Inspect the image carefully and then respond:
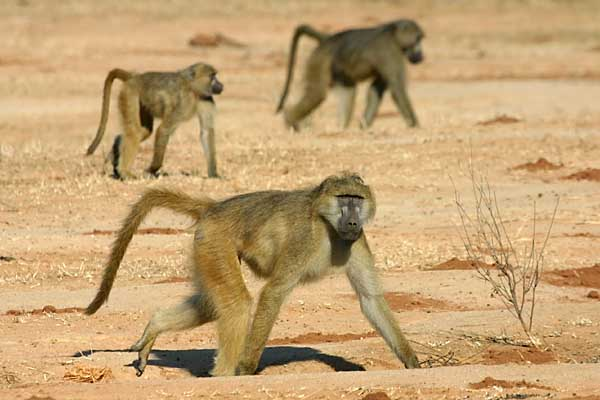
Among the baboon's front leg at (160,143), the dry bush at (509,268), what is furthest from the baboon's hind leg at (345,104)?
the dry bush at (509,268)

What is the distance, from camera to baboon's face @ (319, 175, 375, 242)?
7.75 meters

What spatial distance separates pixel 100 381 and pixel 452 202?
21.8ft

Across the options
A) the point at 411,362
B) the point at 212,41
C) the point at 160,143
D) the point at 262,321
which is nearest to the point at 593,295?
the point at 411,362

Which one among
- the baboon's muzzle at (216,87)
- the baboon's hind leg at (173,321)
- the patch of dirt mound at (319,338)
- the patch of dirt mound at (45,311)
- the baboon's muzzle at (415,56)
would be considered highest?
the baboon's muzzle at (216,87)

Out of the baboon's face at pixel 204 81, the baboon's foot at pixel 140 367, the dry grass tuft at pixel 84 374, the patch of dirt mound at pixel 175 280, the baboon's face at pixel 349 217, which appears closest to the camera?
the baboon's face at pixel 349 217

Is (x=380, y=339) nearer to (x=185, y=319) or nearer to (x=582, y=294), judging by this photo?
(x=185, y=319)

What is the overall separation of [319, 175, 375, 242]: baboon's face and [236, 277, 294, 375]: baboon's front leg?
0.40 meters

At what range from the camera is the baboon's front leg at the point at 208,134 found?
14.6 meters

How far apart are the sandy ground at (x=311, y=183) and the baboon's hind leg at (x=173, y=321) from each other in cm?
17

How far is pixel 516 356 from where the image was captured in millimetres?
8492

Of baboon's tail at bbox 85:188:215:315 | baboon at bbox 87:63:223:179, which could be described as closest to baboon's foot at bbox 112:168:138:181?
baboon at bbox 87:63:223:179

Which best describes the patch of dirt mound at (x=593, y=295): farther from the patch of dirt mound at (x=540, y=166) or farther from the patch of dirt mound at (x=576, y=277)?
the patch of dirt mound at (x=540, y=166)

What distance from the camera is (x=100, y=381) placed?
8.02m

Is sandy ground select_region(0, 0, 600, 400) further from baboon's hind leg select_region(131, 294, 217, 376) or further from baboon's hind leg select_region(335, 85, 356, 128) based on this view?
baboon's hind leg select_region(335, 85, 356, 128)
